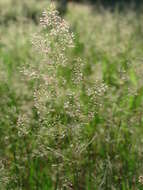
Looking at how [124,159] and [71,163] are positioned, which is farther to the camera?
[124,159]

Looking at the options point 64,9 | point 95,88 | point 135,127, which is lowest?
point 135,127

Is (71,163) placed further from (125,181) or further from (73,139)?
(125,181)

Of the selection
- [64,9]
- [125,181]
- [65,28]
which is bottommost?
[125,181]

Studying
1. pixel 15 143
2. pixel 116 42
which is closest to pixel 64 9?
pixel 116 42

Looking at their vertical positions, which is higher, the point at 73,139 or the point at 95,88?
the point at 95,88

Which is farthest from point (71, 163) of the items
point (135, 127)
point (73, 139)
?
point (135, 127)

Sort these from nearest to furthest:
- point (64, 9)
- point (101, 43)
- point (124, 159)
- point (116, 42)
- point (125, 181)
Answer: point (125, 181) < point (124, 159) < point (101, 43) < point (116, 42) < point (64, 9)

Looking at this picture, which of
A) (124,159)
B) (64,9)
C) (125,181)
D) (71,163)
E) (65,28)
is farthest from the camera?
(64,9)

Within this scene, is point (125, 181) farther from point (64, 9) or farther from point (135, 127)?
point (64, 9)

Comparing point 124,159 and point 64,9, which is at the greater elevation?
point 64,9
